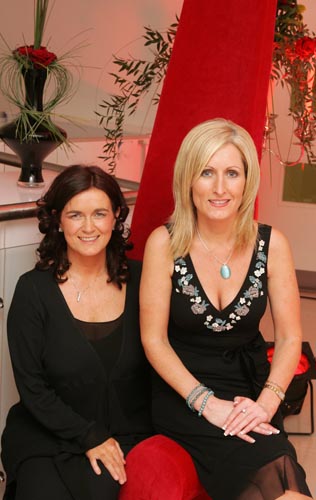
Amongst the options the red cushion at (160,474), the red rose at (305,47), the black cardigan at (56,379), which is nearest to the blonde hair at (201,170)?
the black cardigan at (56,379)

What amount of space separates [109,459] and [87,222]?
63 centimetres

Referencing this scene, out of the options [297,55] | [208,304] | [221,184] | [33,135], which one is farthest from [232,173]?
[297,55]

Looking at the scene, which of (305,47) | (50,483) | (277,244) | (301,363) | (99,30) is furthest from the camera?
(99,30)

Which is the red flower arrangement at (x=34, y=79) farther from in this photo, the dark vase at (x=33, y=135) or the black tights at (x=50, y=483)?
the black tights at (x=50, y=483)

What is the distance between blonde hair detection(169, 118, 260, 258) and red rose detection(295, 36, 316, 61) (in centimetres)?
88

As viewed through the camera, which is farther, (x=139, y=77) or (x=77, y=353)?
(x=139, y=77)

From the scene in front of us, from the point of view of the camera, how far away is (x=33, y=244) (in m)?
2.40

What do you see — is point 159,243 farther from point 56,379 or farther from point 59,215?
point 56,379

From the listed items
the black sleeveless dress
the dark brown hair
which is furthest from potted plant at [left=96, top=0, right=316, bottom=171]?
the black sleeveless dress

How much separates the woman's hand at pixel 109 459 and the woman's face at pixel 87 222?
515 mm

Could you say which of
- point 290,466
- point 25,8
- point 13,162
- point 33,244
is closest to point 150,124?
point 25,8

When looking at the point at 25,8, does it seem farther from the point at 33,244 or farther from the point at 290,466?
the point at 290,466

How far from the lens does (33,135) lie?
244 cm

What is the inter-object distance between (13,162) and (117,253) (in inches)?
34.7
